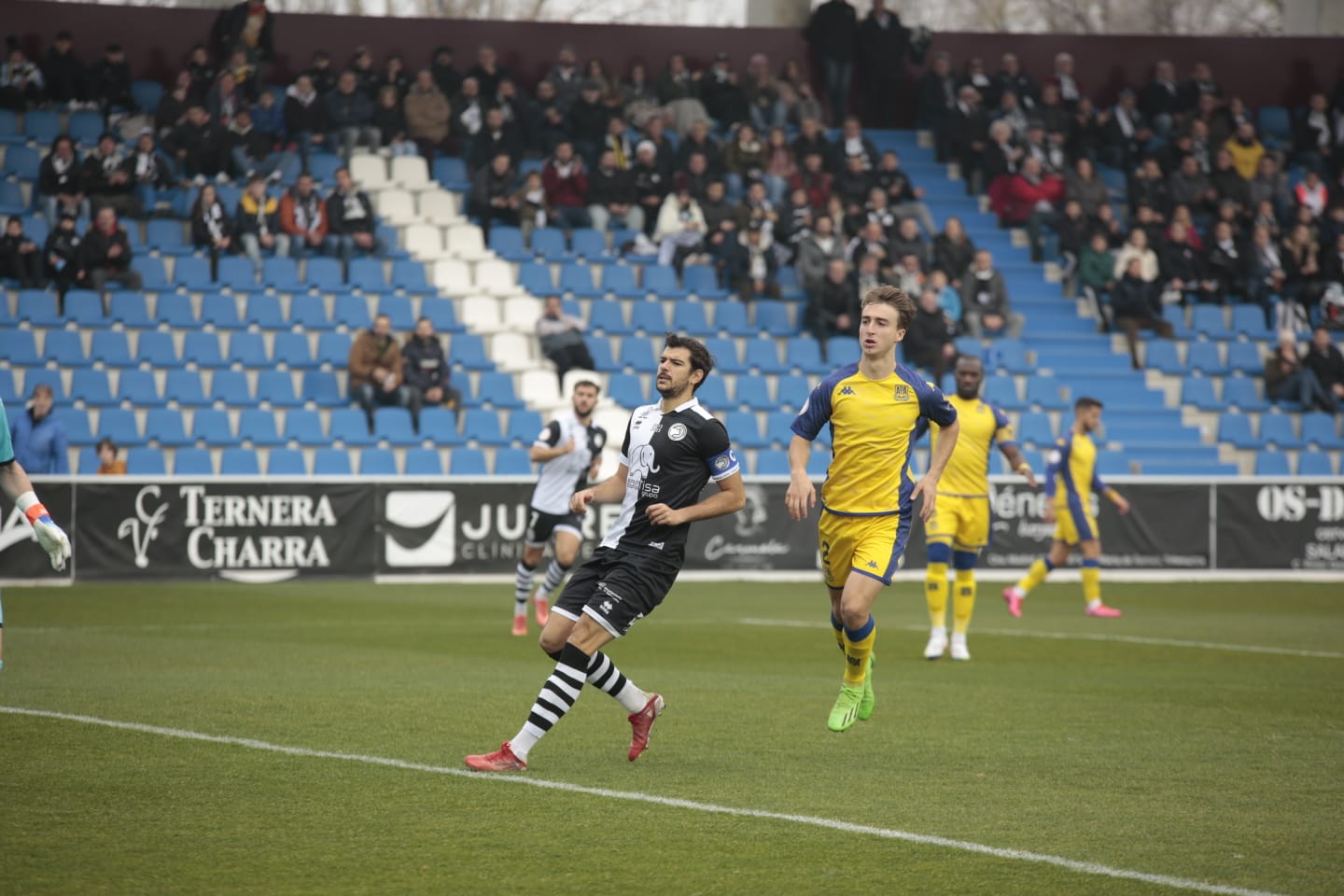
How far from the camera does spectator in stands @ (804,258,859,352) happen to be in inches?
1112

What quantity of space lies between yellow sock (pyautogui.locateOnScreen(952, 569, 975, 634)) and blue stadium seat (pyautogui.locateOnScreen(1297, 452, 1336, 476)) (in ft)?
49.9

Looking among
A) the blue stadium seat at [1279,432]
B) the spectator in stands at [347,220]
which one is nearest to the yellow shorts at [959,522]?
the spectator in stands at [347,220]

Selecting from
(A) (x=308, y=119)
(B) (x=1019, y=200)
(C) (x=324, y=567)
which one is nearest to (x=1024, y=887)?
(C) (x=324, y=567)

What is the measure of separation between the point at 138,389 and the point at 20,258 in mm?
2925

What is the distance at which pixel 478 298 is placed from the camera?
92.6 feet

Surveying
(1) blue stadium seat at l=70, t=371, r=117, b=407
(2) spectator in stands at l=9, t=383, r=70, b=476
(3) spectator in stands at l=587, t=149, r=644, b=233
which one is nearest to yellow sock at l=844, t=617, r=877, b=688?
(2) spectator in stands at l=9, t=383, r=70, b=476

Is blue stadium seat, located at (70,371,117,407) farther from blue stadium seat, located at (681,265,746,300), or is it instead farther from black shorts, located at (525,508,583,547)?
black shorts, located at (525,508,583,547)

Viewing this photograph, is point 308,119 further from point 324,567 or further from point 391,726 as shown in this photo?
point 391,726

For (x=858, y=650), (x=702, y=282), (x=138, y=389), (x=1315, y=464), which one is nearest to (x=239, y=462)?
(x=138, y=389)

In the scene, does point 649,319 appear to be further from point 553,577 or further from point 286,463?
point 553,577

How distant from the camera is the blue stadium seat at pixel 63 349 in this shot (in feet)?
81.7

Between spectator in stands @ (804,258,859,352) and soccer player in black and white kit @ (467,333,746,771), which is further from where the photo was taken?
spectator in stands @ (804,258,859,352)

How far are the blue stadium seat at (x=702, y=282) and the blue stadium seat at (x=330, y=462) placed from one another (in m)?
7.42

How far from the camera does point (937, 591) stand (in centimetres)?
1473
